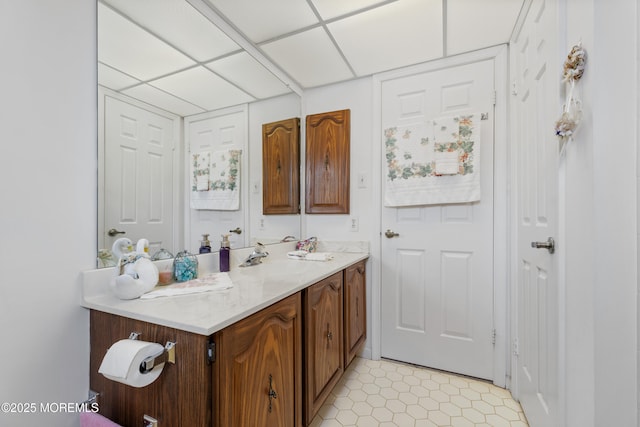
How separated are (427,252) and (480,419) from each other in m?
1.01

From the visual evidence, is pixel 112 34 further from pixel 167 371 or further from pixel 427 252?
pixel 427 252

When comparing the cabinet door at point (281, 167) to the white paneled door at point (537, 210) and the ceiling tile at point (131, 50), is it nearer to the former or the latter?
the ceiling tile at point (131, 50)

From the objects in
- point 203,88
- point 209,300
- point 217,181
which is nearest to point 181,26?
point 203,88

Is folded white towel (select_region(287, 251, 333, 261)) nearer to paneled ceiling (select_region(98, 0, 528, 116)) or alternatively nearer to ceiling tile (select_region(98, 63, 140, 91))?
paneled ceiling (select_region(98, 0, 528, 116))

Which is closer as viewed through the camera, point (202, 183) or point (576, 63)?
point (576, 63)

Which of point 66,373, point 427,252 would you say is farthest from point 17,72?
point 427,252

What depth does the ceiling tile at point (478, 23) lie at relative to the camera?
1463mm

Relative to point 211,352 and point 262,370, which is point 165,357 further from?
point 262,370

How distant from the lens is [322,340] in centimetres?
142

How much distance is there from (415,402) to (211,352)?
1.45 m

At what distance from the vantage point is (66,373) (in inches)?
38.2

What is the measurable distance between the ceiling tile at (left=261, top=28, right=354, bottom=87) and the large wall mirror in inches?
5.6

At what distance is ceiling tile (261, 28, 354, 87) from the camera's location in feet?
5.76

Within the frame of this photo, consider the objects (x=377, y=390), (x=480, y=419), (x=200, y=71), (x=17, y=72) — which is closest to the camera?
(x=17, y=72)
